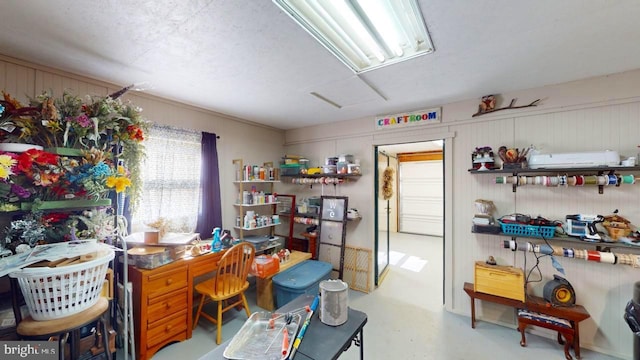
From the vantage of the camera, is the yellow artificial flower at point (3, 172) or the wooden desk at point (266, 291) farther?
the wooden desk at point (266, 291)

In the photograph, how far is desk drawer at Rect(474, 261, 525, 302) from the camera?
231cm

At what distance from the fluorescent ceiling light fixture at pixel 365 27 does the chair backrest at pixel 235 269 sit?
2053 millimetres

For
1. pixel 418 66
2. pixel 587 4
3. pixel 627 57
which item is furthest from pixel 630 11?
pixel 418 66

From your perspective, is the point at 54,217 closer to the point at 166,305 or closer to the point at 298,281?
the point at 166,305

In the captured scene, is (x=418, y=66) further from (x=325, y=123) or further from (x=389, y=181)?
(x=389, y=181)

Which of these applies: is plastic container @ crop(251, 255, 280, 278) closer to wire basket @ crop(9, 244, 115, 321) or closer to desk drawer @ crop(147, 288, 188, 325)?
desk drawer @ crop(147, 288, 188, 325)

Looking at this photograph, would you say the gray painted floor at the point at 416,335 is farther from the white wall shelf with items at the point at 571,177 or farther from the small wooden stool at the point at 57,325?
the white wall shelf with items at the point at 571,177

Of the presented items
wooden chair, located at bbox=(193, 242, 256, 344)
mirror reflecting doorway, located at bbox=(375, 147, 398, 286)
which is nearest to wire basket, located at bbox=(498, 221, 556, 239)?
mirror reflecting doorway, located at bbox=(375, 147, 398, 286)

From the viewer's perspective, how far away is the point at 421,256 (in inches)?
198

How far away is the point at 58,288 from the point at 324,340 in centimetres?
139

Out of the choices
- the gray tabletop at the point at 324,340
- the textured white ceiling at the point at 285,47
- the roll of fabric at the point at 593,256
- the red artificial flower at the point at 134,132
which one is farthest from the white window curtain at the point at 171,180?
the roll of fabric at the point at 593,256

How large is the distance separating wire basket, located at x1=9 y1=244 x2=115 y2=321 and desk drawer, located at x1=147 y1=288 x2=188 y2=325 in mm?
824

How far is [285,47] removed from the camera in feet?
5.37

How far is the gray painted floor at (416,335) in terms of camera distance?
2.14 meters
